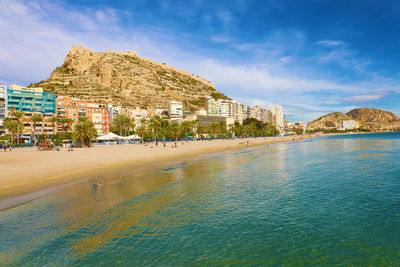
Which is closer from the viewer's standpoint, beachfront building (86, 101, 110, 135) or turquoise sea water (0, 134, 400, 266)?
turquoise sea water (0, 134, 400, 266)

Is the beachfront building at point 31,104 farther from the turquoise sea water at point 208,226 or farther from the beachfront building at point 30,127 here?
the turquoise sea water at point 208,226

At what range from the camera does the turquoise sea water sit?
31.0 feet

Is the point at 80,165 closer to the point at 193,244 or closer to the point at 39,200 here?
Result: the point at 39,200

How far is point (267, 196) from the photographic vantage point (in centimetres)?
1788

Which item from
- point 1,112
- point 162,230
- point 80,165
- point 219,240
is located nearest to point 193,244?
point 219,240

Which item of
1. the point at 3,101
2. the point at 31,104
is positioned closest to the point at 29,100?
the point at 31,104

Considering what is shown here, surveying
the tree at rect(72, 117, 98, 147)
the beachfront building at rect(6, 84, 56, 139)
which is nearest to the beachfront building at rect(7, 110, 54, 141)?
the beachfront building at rect(6, 84, 56, 139)

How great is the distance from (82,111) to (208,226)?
14417 cm

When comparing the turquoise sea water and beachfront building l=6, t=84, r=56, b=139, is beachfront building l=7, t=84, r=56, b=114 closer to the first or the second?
beachfront building l=6, t=84, r=56, b=139

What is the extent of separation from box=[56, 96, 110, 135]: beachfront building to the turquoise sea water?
128004 millimetres

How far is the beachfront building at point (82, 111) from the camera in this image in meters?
132

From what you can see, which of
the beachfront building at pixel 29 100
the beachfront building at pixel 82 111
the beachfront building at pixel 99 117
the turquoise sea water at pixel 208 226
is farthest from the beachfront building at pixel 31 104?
the turquoise sea water at pixel 208 226

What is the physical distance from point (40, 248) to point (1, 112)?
136843 millimetres

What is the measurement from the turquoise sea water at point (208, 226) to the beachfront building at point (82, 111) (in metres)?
128
